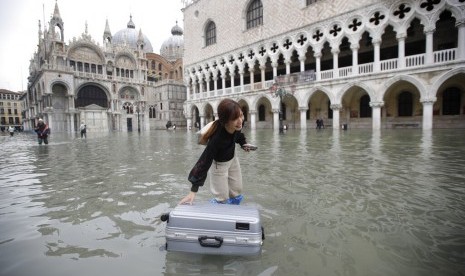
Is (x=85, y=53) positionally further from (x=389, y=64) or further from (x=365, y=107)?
(x=389, y=64)

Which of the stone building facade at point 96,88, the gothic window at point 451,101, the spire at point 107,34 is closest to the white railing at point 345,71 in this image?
the gothic window at point 451,101

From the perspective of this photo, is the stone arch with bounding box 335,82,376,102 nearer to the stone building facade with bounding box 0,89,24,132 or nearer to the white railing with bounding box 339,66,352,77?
the white railing with bounding box 339,66,352,77

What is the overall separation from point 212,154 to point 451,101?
25.0m

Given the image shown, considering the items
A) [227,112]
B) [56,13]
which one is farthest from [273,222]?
[56,13]

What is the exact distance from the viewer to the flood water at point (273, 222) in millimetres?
2215

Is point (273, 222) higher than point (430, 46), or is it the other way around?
point (430, 46)

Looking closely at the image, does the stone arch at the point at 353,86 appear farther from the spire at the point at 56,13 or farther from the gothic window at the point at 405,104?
the spire at the point at 56,13

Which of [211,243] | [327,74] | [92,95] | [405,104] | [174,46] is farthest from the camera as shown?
[174,46]

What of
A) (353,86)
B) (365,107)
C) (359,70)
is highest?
(359,70)

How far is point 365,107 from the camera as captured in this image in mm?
24672

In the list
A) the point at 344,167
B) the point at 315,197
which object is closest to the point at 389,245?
the point at 315,197

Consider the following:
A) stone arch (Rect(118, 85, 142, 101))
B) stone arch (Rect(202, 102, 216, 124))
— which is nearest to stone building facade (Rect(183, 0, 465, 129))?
stone arch (Rect(202, 102, 216, 124))

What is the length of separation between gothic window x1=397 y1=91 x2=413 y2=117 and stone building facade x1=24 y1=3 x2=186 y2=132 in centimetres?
2992

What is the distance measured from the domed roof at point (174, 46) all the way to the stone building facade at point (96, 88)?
47.5 feet
